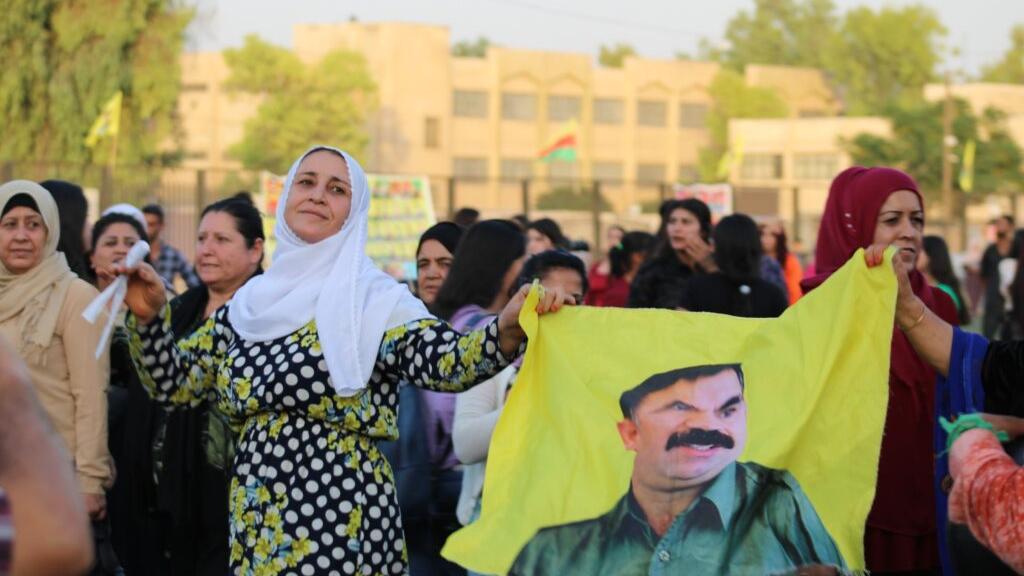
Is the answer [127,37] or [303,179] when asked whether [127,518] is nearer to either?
[303,179]

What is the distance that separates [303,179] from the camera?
4.70 meters

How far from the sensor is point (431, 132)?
71.8 meters

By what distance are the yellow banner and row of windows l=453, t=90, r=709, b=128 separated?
6896cm

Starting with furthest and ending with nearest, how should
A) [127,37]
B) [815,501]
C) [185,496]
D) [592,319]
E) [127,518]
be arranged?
Result: [127,37] → [127,518] → [185,496] → [592,319] → [815,501]

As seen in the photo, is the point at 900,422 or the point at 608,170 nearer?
the point at 900,422

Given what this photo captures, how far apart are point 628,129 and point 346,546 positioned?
74092 mm

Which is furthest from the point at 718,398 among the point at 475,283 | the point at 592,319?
the point at 475,283

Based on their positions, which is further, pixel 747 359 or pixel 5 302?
pixel 5 302

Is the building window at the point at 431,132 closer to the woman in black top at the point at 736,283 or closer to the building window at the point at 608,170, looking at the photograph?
the building window at the point at 608,170

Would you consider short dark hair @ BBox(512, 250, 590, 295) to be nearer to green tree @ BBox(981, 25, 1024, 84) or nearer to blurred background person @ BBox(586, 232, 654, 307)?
blurred background person @ BBox(586, 232, 654, 307)

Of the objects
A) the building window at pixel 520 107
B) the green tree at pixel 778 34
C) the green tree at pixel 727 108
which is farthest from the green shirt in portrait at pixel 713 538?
the green tree at pixel 778 34

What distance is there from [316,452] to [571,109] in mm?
72165


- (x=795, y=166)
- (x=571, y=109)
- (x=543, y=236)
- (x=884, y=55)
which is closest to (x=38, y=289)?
(x=543, y=236)

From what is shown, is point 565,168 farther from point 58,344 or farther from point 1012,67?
point 58,344
